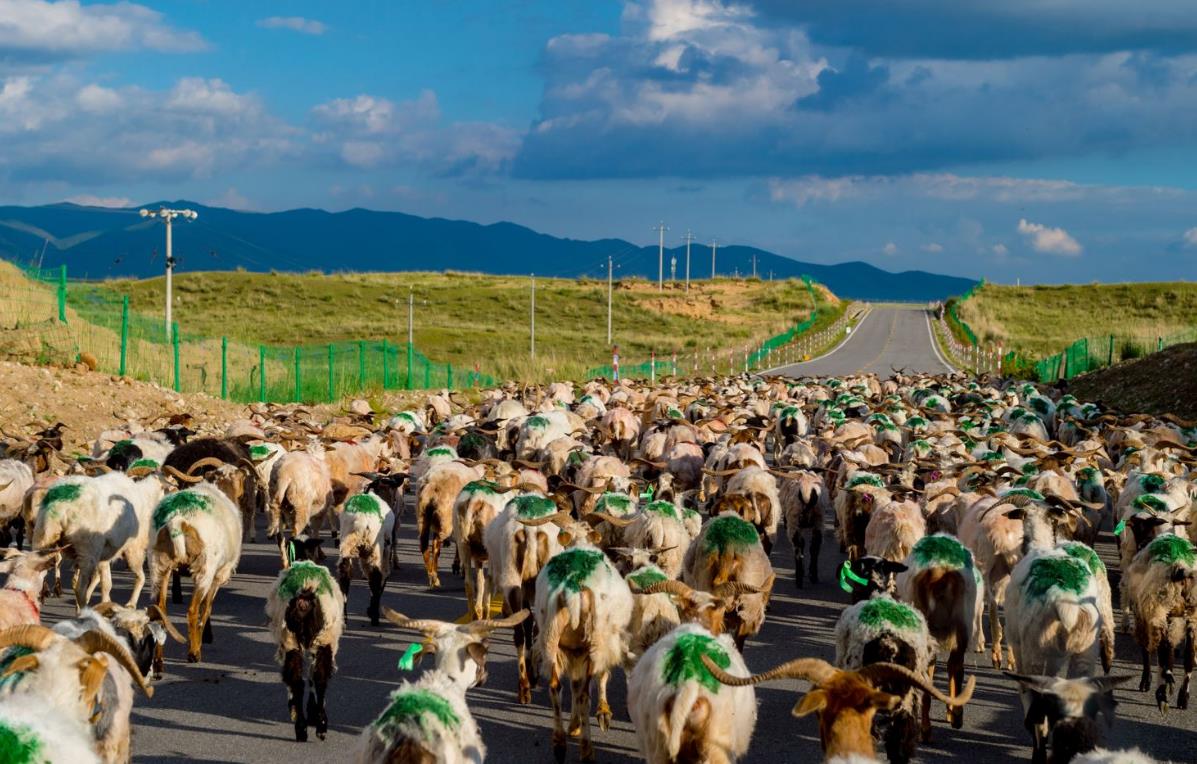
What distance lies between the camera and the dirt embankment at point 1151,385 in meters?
32.1

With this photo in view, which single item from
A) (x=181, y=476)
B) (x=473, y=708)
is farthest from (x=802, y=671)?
(x=181, y=476)

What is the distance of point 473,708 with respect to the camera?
32.4 feet

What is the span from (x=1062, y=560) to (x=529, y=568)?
4.46 m

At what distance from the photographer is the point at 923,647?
8484mm

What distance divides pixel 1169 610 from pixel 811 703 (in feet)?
17.0

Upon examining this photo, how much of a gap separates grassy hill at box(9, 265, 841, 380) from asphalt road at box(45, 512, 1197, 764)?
49.5 metres

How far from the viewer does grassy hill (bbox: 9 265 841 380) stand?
3029 inches

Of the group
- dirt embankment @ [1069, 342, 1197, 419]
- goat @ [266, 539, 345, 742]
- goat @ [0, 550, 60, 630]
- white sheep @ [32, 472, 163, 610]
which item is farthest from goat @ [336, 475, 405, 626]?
dirt embankment @ [1069, 342, 1197, 419]

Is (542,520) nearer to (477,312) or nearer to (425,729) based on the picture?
(425,729)

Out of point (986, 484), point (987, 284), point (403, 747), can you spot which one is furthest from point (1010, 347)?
point (403, 747)

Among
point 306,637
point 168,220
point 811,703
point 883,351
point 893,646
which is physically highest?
point 168,220

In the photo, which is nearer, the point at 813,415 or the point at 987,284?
the point at 813,415

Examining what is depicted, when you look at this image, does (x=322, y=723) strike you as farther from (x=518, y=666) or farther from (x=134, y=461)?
(x=134, y=461)

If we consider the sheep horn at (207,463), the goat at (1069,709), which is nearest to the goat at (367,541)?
the sheep horn at (207,463)
